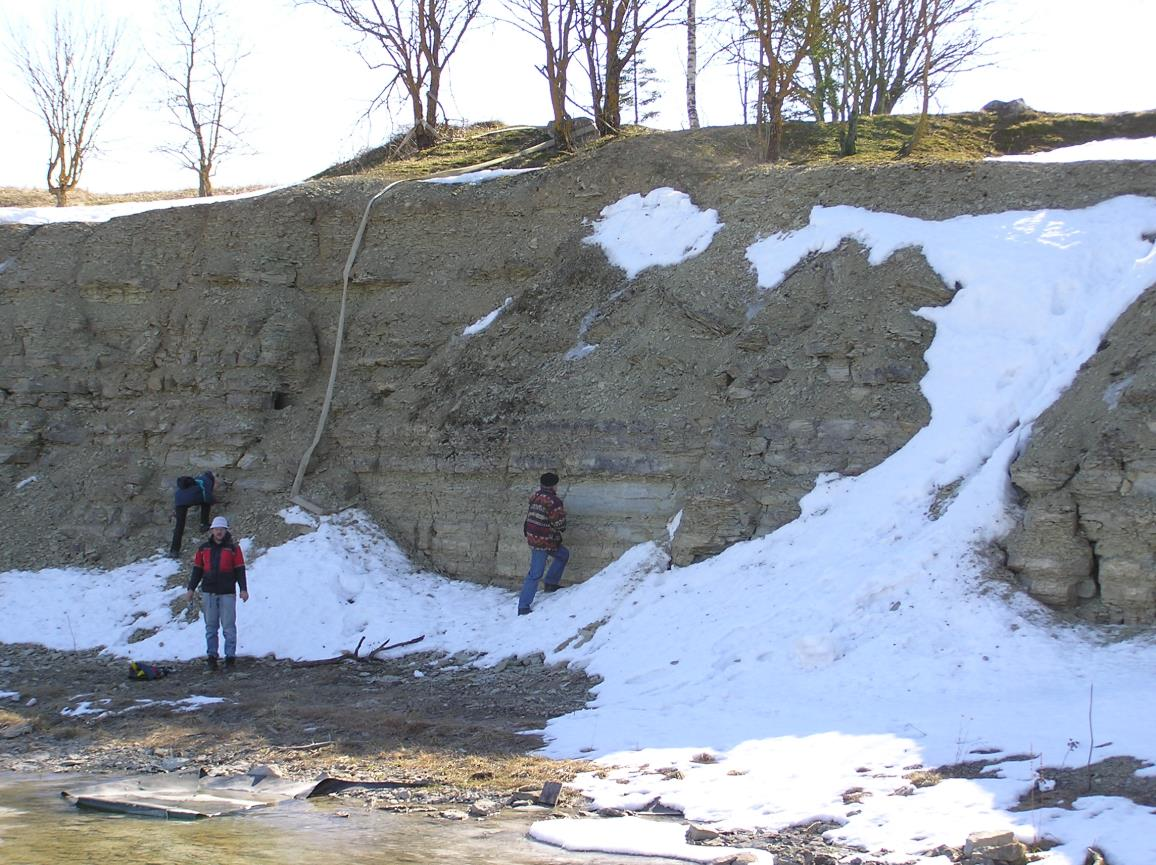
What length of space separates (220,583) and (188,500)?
320cm

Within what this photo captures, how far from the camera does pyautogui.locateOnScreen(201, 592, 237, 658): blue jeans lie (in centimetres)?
1257

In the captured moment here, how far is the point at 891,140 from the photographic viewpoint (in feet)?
62.9

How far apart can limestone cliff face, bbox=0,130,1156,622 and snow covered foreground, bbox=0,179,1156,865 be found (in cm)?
41

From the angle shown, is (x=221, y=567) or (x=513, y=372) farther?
(x=513, y=372)

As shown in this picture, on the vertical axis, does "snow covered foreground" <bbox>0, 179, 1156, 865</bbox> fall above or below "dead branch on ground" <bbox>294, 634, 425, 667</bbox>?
above

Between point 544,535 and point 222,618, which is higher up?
point 544,535

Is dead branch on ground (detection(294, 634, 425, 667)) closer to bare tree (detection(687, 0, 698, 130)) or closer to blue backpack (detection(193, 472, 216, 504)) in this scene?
blue backpack (detection(193, 472, 216, 504))

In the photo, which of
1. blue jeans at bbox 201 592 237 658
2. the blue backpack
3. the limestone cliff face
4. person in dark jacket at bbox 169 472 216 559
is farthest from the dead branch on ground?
the blue backpack

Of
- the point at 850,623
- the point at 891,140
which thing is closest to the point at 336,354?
the point at 850,623

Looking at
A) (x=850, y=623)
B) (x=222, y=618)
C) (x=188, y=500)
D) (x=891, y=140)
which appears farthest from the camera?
(x=891, y=140)

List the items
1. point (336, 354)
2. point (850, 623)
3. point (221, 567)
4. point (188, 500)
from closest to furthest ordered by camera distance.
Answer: point (850, 623)
point (221, 567)
point (188, 500)
point (336, 354)

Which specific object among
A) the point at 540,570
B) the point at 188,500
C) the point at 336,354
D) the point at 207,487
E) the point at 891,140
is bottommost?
the point at 540,570

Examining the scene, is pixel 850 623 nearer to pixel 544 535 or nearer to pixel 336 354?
pixel 544 535

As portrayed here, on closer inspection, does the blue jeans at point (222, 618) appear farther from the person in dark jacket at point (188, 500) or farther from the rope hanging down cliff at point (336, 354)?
the person in dark jacket at point (188, 500)
